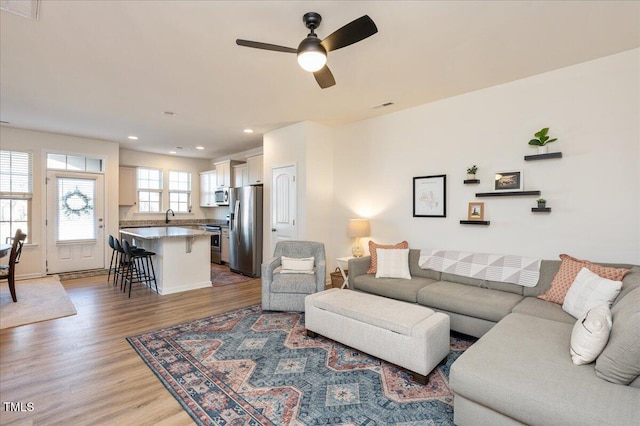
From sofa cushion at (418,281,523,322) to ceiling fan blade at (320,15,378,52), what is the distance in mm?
2431

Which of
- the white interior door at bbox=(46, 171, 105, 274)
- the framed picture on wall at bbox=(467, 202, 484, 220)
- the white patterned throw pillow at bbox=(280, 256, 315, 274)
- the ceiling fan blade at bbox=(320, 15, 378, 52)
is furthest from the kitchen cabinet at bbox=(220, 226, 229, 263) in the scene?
the ceiling fan blade at bbox=(320, 15, 378, 52)

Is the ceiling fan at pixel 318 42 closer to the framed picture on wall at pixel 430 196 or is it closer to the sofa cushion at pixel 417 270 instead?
the framed picture on wall at pixel 430 196

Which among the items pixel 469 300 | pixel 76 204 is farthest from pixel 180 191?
pixel 469 300

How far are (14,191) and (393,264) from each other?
664 centimetres

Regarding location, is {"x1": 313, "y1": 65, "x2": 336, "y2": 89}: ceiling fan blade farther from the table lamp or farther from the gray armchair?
the table lamp

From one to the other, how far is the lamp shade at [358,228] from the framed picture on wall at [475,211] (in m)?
1.40

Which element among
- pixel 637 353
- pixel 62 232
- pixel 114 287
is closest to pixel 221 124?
pixel 114 287

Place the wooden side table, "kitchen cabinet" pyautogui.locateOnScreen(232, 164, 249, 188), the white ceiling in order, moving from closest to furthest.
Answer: the white ceiling
the wooden side table
"kitchen cabinet" pyautogui.locateOnScreen(232, 164, 249, 188)

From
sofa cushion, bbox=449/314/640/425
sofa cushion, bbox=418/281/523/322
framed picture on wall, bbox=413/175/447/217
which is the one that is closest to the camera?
sofa cushion, bbox=449/314/640/425

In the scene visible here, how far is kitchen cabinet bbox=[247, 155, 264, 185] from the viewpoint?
6378mm

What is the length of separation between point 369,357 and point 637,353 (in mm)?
1749

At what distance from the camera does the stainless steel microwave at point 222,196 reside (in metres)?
7.24

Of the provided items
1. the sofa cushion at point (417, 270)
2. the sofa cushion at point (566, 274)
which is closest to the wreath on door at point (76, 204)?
the sofa cushion at point (417, 270)

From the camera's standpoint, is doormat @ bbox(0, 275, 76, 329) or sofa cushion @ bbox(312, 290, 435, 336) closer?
sofa cushion @ bbox(312, 290, 435, 336)
